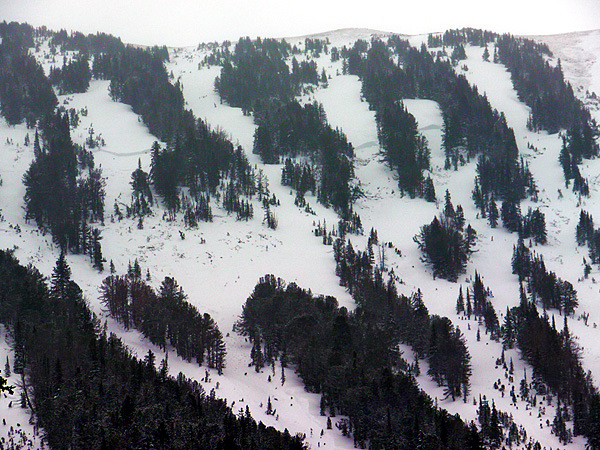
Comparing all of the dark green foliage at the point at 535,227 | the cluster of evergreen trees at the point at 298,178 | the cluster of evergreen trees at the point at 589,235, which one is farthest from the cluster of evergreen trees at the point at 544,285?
the cluster of evergreen trees at the point at 298,178

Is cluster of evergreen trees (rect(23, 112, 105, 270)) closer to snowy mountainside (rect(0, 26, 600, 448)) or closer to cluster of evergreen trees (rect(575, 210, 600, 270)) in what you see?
snowy mountainside (rect(0, 26, 600, 448))

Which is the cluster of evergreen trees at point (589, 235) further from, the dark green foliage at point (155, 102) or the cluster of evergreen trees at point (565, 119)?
the dark green foliage at point (155, 102)

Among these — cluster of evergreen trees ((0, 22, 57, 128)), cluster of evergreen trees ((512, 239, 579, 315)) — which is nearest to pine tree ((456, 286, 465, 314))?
cluster of evergreen trees ((512, 239, 579, 315))

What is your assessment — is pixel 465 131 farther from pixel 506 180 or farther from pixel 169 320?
pixel 169 320

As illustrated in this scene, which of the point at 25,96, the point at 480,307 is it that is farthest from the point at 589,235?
the point at 25,96

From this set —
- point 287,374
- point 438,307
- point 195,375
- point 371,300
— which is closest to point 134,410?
point 195,375
